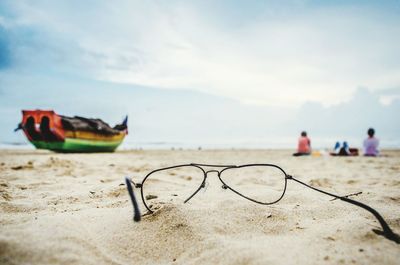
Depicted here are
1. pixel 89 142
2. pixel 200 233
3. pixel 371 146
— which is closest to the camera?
pixel 200 233

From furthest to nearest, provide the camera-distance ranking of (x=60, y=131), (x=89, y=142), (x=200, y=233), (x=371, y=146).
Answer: (x=89, y=142)
(x=371, y=146)
(x=60, y=131)
(x=200, y=233)

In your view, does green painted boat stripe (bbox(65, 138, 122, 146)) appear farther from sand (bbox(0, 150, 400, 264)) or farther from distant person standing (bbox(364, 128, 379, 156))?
distant person standing (bbox(364, 128, 379, 156))

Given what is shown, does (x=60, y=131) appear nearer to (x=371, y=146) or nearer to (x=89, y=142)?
(x=89, y=142)

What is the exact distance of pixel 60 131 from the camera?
1152 centimetres

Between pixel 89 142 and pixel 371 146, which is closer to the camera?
pixel 371 146

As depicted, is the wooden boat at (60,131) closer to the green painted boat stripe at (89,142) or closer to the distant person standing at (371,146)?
the green painted boat stripe at (89,142)

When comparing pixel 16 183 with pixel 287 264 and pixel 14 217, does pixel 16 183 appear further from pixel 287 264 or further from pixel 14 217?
pixel 287 264

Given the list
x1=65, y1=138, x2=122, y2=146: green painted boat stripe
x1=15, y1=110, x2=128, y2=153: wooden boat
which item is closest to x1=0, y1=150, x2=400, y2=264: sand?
x1=15, y1=110, x2=128, y2=153: wooden boat

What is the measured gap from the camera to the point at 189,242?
1.75m

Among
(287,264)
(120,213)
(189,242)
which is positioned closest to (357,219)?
(287,264)

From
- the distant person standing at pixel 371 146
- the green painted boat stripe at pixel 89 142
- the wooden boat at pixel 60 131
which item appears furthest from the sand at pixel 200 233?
the distant person standing at pixel 371 146

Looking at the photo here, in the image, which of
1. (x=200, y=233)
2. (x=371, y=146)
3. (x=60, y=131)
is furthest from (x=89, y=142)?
(x=371, y=146)

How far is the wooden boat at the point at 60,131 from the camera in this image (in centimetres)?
1152

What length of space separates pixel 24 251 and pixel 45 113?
11411mm
